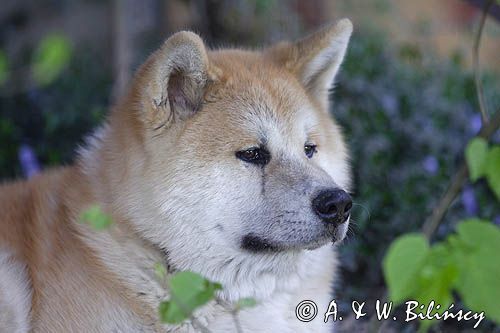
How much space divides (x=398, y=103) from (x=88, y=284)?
3355 mm

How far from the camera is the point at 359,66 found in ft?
21.4

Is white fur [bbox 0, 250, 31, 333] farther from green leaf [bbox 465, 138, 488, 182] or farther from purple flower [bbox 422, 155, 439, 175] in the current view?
purple flower [bbox 422, 155, 439, 175]

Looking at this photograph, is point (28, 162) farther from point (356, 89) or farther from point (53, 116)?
point (356, 89)

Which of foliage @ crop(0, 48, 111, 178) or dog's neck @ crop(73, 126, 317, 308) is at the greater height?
dog's neck @ crop(73, 126, 317, 308)

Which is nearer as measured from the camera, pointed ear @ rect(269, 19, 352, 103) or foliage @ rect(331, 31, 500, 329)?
pointed ear @ rect(269, 19, 352, 103)

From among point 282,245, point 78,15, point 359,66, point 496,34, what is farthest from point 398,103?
point 78,15

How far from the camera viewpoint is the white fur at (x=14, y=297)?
339 centimetres

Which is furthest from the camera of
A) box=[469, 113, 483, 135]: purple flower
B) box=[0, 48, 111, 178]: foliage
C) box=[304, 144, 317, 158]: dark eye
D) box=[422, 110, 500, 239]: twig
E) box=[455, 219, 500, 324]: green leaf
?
box=[0, 48, 111, 178]: foliage

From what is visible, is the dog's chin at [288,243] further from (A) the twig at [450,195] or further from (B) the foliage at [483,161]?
(B) the foliage at [483,161]

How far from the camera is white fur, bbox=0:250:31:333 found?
339 centimetres

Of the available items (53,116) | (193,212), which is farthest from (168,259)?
(53,116)

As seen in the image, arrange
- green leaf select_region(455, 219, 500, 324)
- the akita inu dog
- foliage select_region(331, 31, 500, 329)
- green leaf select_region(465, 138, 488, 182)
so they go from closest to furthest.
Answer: green leaf select_region(455, 219, 500, 324) < green leaf select_region(465, 138, 488, 182) < the akita inu dog < foliage select_region(331, 31, 500, 329)

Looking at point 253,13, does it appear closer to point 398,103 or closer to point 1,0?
point 398,103

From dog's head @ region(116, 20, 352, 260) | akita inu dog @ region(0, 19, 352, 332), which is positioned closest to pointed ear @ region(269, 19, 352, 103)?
akita inu dog @ region(0, 19, 352, 332)
